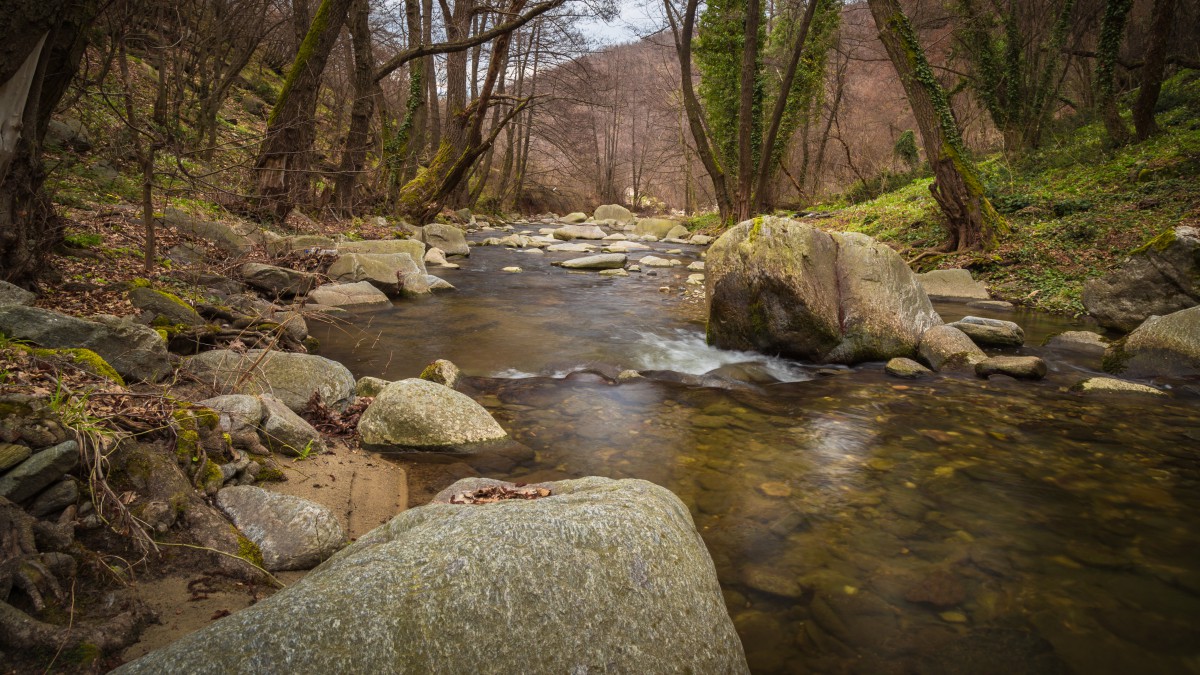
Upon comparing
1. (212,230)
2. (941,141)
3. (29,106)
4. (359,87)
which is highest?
(359,87)

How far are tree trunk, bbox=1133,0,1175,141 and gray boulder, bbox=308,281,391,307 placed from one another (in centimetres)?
1490

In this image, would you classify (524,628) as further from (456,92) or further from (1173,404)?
(456,92)

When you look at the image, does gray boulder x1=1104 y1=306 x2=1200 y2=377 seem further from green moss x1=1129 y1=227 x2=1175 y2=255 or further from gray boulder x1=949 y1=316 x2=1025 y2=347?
green moss x1=1129 y1=227 x2=1175 y2=255

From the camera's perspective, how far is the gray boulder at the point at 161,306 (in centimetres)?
472

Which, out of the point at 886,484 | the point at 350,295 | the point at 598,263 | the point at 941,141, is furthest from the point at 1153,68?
the point at 350,295

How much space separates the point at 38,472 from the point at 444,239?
14.4 m

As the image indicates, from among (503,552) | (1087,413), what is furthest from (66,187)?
(1087,413)

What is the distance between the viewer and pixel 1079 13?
14.3 metres

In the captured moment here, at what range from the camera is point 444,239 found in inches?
628

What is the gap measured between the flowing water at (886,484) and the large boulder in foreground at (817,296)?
0.32m

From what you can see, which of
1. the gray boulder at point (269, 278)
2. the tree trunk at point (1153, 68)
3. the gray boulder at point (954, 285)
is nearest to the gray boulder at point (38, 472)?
the gray boulder at point (269, 278)

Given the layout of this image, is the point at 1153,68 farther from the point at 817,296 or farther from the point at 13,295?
the point at 13,295

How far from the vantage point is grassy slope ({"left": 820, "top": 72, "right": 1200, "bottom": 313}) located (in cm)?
946

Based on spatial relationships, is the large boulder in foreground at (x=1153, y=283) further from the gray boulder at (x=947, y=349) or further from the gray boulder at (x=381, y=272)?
the gray boulder at (x=381, y=272)
